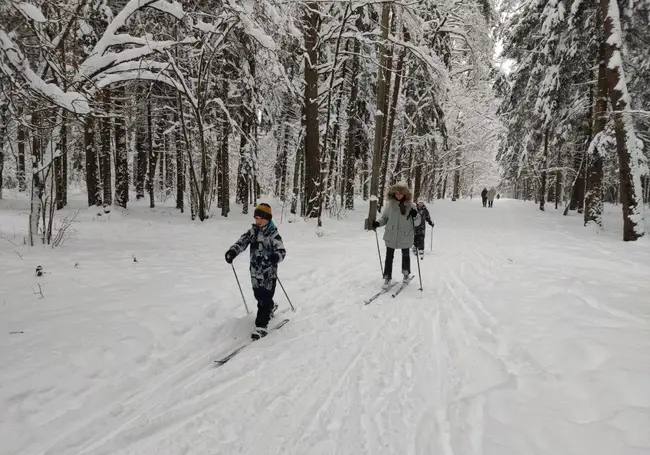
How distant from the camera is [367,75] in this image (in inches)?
764

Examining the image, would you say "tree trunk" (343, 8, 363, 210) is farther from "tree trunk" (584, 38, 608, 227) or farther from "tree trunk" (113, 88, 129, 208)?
"tree trunk" (113, 88, 129, 208)

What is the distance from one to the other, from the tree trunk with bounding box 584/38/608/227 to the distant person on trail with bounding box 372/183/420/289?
925 cm

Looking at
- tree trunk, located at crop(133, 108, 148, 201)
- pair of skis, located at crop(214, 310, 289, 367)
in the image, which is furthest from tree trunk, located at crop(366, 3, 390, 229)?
tree trunk, located at crop(133, 108, 148, 201)

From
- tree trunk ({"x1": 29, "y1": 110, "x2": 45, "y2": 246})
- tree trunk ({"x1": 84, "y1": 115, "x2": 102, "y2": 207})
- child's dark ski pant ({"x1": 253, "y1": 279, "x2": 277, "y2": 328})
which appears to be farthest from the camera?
tree trunk ({"x1": 84, "y1": 115, "x2": 102, "y2": 207})

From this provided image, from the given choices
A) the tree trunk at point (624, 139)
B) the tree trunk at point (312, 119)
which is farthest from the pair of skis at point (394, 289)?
the tree trunk at point (624, 139)

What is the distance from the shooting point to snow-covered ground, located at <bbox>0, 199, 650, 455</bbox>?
305 centimetres

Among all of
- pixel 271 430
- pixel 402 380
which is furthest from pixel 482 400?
pixel 271 430

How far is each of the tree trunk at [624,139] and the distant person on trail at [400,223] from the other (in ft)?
28.4

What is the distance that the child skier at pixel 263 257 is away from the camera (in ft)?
17.2

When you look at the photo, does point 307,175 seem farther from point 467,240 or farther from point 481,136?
point 481,136

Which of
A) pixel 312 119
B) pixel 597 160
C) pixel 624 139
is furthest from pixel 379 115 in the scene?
pixel 597 160

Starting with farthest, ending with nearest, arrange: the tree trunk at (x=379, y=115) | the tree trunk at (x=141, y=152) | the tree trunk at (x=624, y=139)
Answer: the tree trunk at (x=141, y=152), the tree trunk at (x=379, y=115), the tree trunk at (x=624, y=139)

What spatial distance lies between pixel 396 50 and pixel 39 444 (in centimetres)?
2001

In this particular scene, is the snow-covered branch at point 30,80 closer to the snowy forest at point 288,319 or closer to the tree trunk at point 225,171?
the snowy forest at point 288,319
